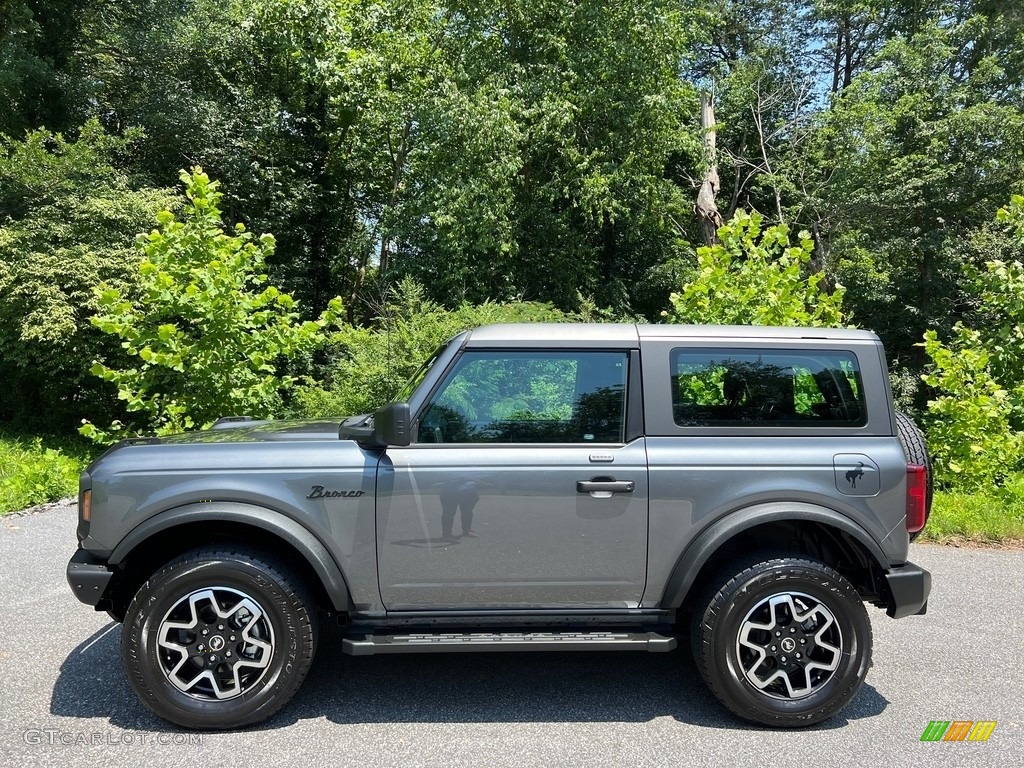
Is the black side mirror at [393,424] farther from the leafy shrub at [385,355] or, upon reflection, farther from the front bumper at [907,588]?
the leafy shrub at [385,355]

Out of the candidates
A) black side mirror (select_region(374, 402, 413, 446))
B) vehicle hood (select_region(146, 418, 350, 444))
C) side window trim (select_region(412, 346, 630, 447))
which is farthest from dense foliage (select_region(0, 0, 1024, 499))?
Answer: black side mirror (select_region(374, 402, 413, 446))

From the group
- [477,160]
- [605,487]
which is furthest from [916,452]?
[477,160]

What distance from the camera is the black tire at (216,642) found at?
3.38 meters

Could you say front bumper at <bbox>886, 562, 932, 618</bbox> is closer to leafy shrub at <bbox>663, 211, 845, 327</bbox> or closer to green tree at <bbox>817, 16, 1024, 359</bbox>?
leafy shrub at <bbox>663, 211, 845, 327</bbox>

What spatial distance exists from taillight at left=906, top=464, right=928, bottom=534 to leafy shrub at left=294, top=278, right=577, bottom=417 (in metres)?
5.66

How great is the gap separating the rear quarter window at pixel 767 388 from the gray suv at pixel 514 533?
0.02 metres

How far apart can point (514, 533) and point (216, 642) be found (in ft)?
4.65

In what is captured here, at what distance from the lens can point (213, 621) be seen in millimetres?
3443

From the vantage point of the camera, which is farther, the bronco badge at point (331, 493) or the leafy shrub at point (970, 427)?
the leafy shrub at point (970, 427)

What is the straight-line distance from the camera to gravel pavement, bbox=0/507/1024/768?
10.6 feet

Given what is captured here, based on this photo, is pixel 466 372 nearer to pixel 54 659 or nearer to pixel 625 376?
pixel 625 376

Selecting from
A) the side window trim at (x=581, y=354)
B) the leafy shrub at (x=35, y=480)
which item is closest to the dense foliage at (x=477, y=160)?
the leafy shrub at (x=35, y=480)

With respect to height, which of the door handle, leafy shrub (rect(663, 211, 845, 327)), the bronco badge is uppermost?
leafy shrub (rect(663, 211, 845, 327))

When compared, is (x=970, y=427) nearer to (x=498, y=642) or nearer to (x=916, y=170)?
(x=498, y=642)
